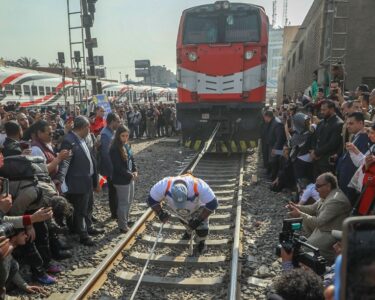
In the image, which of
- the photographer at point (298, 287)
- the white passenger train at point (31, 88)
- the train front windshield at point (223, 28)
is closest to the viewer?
the photographer at point (298, 287)

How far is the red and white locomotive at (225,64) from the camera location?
31.8ft

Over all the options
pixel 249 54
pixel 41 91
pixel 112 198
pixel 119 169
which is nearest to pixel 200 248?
pixel 119 169

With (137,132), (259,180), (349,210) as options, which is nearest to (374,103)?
(349,210)

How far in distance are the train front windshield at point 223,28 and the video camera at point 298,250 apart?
7437 millimetres

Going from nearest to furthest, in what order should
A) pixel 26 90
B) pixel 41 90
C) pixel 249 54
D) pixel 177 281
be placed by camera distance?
pixel 177 281 → pixel 249 54 → pixel 26 90 → pixel 41 90

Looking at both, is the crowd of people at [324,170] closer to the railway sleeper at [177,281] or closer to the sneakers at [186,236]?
the railway sleeper at [177,281]

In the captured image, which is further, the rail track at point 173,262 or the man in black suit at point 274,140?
the man in black suit at point 274,140

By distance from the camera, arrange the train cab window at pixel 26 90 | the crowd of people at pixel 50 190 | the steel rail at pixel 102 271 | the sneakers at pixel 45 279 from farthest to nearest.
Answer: the train cab window at pixel 26 90 < the sneakers at pixel 45 279 < the steel rail at pixel 102 271 < the crowd of people at pixel 50 190

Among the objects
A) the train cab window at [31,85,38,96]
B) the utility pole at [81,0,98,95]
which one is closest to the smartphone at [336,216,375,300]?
the utility pole at [81,0,98,95]

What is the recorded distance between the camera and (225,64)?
9719 millimetres

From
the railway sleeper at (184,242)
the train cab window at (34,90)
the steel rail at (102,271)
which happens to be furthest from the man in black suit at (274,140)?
the train cab window at (34,90)

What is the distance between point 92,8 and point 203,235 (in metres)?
8.69

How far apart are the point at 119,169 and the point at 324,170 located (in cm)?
344

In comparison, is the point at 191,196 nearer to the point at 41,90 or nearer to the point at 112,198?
the point at 112,198
